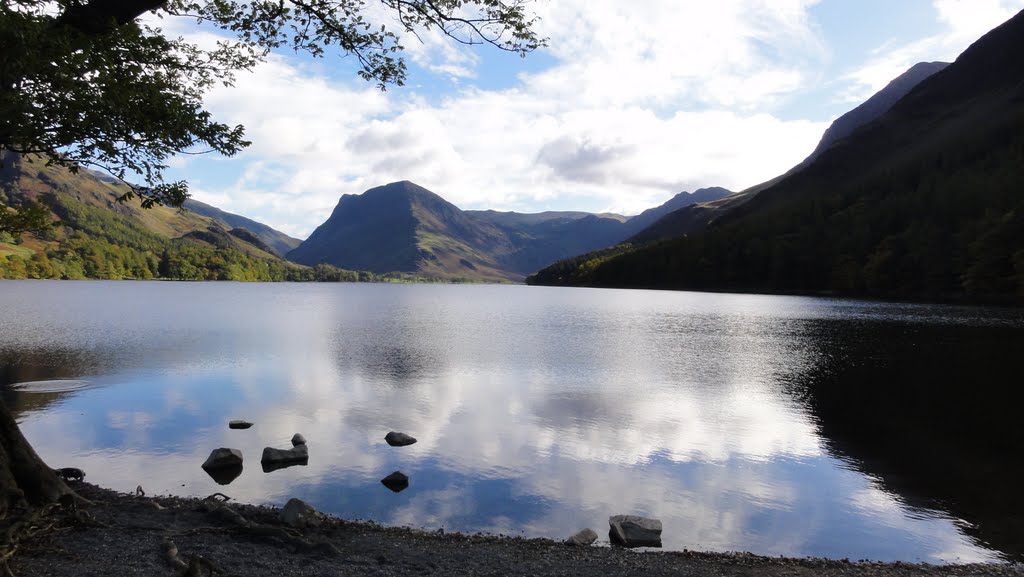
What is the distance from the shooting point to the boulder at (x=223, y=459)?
78.3ft

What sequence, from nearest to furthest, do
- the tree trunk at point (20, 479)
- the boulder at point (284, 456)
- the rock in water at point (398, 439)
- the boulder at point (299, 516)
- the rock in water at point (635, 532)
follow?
the tree trunk at point (20, 479) < the boulder at point (299, 516) < the rock in water at point (635, 532) < the boulder at point (284, 456) < the rock in water at point (398, 439)

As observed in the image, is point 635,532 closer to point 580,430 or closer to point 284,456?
point 580,430

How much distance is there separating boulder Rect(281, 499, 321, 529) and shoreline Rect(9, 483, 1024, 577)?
145 mm

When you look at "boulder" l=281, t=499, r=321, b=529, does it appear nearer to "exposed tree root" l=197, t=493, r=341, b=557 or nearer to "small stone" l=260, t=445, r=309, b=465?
"exposed tree root" l=197, t=493, r=341, b=557

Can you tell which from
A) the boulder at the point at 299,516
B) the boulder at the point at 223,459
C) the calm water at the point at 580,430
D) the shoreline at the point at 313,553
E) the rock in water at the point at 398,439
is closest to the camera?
the shoreline at the point at 313,553

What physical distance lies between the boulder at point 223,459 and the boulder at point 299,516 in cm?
880

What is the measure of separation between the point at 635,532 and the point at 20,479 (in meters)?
17.4

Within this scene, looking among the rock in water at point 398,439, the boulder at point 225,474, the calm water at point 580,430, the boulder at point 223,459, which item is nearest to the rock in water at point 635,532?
the calm water at point 580,430

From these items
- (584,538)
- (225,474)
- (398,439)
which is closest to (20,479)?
(225,474)

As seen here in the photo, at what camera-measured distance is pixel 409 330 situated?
8881 cm

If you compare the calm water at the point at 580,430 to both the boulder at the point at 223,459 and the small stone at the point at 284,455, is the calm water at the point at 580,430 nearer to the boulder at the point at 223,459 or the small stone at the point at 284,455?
the boulder at the point at 223,459

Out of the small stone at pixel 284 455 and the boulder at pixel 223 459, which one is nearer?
the boulder at pixel 223 459

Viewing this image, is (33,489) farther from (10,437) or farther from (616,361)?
(616,361)

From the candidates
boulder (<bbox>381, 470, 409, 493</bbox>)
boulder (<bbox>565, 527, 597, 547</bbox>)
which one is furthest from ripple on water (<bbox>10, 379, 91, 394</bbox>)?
boulder (<bbox>565, 527, 597, 547</bbox>)
